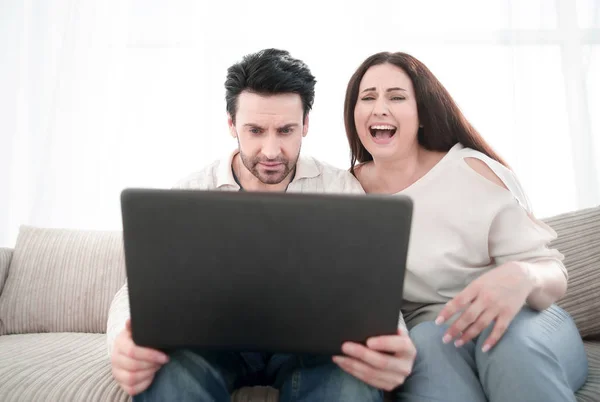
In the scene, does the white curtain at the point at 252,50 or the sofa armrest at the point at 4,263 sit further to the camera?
the white curtain at the point at 252,50

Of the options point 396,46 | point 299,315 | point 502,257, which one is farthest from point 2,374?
point 396,46

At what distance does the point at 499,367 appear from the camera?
950 millimetres

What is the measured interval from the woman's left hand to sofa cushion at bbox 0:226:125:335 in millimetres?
1173

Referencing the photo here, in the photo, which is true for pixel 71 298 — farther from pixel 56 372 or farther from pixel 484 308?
pixel 484 308

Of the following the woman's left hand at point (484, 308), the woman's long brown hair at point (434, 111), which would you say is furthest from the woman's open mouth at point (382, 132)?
the woman's left hand at point (484, 308)

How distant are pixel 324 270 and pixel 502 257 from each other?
0.72 m

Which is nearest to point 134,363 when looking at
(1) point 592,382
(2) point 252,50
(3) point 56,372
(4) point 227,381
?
(4) point 227,381

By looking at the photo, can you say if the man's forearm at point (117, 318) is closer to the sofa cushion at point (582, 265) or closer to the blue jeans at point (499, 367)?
the blue jeans at point (499, 367)

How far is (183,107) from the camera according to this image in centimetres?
242

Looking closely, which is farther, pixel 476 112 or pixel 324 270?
pixel 476 112

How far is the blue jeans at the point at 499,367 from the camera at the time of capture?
92cm

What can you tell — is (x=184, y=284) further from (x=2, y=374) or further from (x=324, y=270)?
(x=2, y=374)

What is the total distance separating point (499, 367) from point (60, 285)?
1.42m

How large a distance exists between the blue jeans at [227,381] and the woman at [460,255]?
112 millimetres
